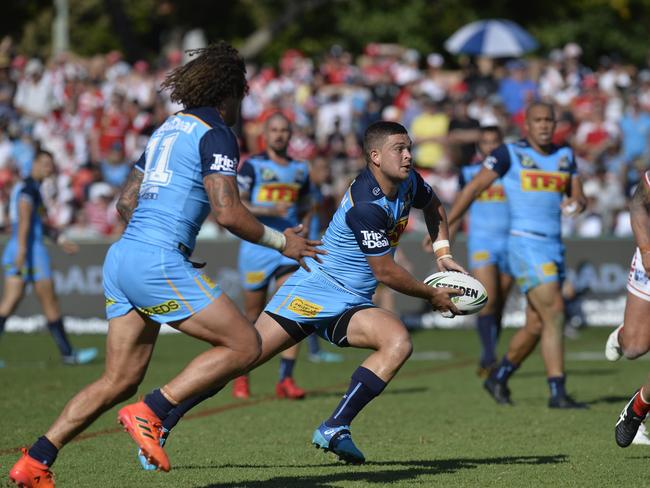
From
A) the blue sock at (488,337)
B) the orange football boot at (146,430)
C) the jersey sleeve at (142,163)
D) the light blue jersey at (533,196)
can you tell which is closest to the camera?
the orange football boot at (146,430)

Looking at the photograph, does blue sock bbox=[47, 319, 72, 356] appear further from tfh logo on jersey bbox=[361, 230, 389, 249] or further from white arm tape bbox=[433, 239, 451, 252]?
tfh logo on jersey bbox=[361, 230, 389, 249]

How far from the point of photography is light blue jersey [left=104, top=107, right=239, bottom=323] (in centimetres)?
612

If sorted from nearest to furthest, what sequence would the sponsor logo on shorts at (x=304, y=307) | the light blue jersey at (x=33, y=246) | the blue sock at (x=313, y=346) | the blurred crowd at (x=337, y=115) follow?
the sponsor logo on shorts at (x=304, y=307), the light blue jersey at (x=33, y=246), the blue sock at (x=313, y=346), the blurred crowd at (x=337, y=115)

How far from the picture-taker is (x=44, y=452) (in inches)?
243

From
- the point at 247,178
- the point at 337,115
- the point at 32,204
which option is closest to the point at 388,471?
the point at 247,178

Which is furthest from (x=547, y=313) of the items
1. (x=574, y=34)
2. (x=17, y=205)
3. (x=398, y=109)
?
(x=574, y=34)

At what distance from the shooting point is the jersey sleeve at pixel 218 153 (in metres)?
6.09

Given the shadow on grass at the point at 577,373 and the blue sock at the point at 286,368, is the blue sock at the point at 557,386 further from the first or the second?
the shadow on grass at the point at 577,373

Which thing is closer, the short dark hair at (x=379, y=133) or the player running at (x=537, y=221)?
the short dark hair at (x=379, y=133)

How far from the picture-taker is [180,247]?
6.25m

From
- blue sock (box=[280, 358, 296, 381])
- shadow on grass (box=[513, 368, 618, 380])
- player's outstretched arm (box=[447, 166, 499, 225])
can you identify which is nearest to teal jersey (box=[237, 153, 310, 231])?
blue sock (box=[280, 358, 296, 381])

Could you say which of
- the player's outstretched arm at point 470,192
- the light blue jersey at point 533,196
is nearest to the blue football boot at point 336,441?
the player's outstretched arm at point 470,192

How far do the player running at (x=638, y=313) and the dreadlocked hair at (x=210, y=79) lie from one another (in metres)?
2.90

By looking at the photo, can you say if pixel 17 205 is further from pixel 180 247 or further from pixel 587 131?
pixel 587 131
